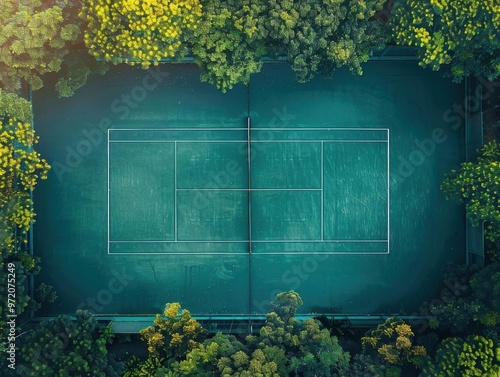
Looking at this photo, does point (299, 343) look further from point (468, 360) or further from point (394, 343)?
point (468, 360)

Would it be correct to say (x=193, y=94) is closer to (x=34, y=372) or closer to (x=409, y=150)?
(x=409, y=150)

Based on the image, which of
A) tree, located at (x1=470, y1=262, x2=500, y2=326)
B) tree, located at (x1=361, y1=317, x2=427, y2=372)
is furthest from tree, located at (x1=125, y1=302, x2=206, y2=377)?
tree, located at (x1=470, y1=262, x2=500, y2=326)

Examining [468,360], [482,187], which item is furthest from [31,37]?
[468,360]

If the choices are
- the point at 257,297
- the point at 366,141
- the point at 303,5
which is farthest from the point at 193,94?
the point at 257,297

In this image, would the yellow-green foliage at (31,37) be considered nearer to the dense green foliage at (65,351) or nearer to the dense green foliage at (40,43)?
the dense green foliage at (40,43)

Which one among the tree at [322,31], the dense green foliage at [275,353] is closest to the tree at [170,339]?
the dense green foliage at [275,353]

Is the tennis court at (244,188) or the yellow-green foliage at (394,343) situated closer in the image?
the yellow-green foliage at (394,343)
